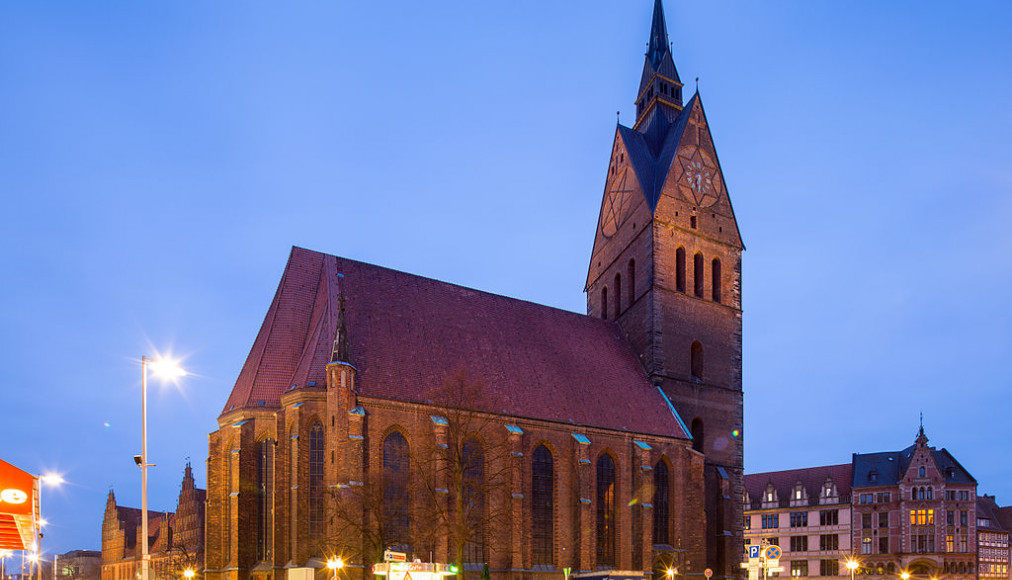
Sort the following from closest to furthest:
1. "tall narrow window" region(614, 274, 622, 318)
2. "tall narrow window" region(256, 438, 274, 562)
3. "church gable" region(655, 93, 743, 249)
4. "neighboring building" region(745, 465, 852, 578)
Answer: "tall narrow window" region(256, 438, 274, 562) < "church gable" region(655, 93, 743, 249) < "tall narrow window" region(614, 274, 622, 318) < "neighboring building" region(745, 465, 852, 578)

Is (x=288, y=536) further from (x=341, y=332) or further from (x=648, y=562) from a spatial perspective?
(x=648, y=562)

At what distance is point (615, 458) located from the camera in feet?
130

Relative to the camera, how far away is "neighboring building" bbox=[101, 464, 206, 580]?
58763mm

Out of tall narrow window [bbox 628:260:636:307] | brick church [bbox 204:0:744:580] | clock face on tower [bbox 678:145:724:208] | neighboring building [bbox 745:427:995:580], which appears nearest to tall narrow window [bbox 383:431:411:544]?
brick church [bbox 204:0:744:580]

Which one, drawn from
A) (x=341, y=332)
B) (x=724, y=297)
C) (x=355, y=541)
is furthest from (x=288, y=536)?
(x=724, y=297)

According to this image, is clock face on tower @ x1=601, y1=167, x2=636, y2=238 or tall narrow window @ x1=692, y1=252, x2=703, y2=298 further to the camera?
clock face on tower @ x1=601, y1=167, x2=636, y2=238

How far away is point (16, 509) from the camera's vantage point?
9.36 metres

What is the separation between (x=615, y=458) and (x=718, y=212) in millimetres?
18189

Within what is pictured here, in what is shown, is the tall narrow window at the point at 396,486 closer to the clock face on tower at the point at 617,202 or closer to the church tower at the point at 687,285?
the church tower at the point at 687,285

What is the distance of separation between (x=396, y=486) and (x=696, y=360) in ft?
70.3

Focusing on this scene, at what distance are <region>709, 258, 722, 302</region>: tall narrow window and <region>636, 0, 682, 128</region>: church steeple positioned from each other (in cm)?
1113

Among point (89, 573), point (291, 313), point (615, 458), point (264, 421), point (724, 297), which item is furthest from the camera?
point (89, 573)

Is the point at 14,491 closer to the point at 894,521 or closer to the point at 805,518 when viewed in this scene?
the point at 894,521

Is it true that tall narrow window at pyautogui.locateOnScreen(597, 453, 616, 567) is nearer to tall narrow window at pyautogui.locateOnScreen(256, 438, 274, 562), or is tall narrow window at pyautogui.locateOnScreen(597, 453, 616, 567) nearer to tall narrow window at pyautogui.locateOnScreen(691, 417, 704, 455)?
tall narrow window at pyautogui.locateOnScreen(691, 417, 704, 455)
